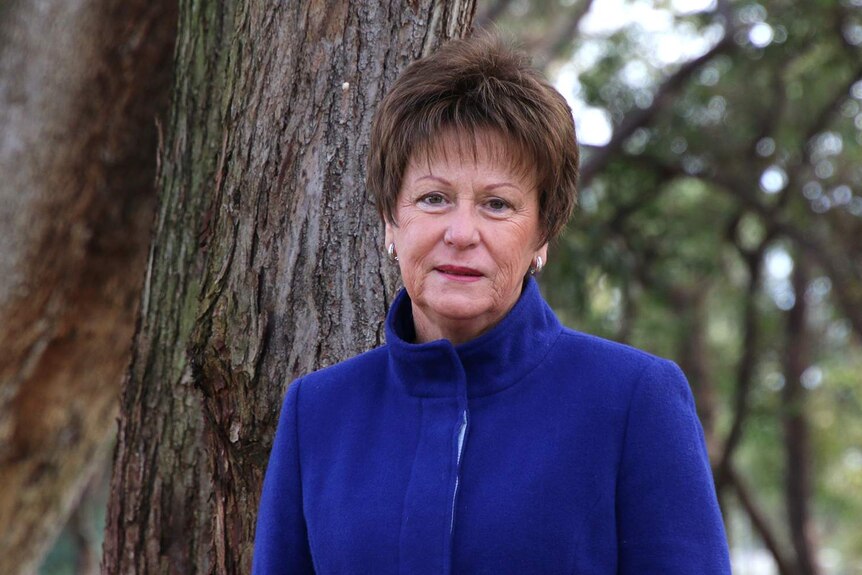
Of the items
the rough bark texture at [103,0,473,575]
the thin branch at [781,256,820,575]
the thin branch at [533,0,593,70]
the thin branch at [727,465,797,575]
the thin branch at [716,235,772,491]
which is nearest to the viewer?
the rough bark texture at [103,0,473,575]

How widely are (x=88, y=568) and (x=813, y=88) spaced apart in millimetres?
7470

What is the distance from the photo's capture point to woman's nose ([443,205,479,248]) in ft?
6.77

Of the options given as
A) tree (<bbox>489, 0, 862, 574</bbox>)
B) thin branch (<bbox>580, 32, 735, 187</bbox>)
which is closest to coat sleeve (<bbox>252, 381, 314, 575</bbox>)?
tree (<bbox>489, 0, 862, 574</bbox>)

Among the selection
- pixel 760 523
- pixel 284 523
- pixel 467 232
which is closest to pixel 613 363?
pixel 467 232

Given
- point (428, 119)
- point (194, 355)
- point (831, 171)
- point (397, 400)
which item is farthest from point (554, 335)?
point (831, 171)

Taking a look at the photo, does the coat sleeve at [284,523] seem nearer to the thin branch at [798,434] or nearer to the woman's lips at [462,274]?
the woman's lips at [462,274]

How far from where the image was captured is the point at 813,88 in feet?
31.2

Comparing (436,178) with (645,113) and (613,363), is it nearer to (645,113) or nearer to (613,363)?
(613,363)

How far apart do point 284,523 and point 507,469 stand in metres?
0.50

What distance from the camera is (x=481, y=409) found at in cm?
206

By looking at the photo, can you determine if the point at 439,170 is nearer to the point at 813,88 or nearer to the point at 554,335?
the point at 554,335

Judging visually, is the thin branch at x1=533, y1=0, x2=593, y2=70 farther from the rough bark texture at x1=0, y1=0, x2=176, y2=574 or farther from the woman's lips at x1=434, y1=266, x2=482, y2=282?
the woman's lips at x1=434, y1=266, x2=482, y2=282

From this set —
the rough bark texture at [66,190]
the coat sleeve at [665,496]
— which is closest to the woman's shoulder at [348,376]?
the coat sleeve at [665,496]

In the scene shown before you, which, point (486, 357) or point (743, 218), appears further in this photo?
point (743, 218)
